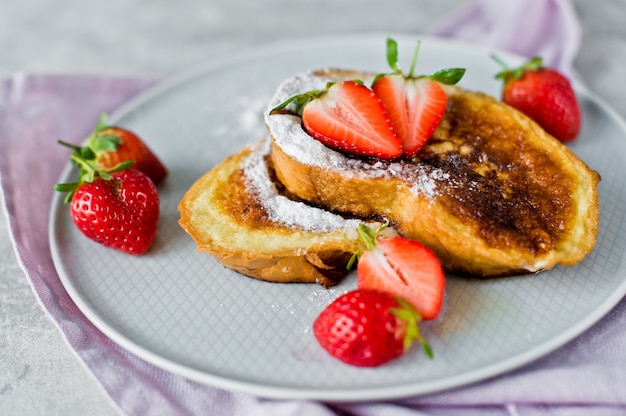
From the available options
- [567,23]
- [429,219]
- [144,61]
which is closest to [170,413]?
[429,219]

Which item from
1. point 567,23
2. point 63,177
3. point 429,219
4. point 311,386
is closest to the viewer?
point 311,386

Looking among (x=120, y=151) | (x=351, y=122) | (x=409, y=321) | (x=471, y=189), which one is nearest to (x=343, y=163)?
(x=351, y=122)

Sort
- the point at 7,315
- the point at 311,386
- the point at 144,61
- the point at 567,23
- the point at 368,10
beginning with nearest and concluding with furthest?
the point at 311,386 < the point at 7,315 < the point at 567,23 < the point at 144,61 < the point at 368,10

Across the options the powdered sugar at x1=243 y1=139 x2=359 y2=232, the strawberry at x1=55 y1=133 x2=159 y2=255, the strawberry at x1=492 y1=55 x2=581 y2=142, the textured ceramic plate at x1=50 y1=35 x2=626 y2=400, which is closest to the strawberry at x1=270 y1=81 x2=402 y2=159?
the powdered sugar at x1=243 y1=139 x2=359 y2=232

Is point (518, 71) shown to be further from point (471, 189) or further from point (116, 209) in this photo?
point (116, 209)

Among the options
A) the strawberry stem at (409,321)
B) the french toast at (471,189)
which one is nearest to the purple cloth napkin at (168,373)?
the strawberry stem at (409,321)

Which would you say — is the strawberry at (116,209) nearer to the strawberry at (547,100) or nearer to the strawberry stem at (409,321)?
the strawberry stem at (409,321)

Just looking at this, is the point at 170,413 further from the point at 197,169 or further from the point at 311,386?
the point at 197,169

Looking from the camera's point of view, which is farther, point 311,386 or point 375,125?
point 375,125
